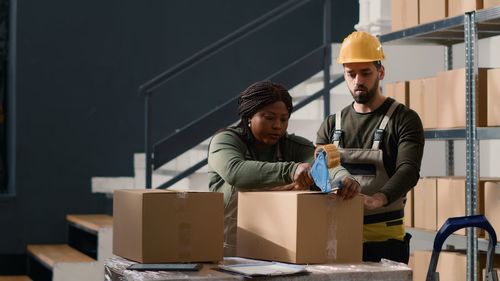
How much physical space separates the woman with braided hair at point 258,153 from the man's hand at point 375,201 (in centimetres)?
25

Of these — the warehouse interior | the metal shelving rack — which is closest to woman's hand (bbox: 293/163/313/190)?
the metal shelving rack

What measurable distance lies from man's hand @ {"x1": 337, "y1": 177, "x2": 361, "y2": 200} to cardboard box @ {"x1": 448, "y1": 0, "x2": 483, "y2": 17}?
180 centimetres

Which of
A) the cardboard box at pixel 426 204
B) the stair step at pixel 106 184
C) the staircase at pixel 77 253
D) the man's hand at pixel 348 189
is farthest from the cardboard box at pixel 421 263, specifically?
the stair step at pixel 106 184

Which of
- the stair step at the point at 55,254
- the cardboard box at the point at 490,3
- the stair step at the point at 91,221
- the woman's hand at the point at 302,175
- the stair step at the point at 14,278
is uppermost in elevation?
the cardboard box at the point at 490,3

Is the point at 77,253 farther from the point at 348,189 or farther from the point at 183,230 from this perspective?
the point at 348,189

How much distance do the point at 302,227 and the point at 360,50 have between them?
3.55ft

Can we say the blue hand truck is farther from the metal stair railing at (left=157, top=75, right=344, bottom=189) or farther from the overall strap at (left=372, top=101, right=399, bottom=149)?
the metal stair railing at (left=157, top=75, right=344, bottom=189)

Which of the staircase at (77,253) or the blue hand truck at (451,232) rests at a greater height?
the blue hand truck at (451,232)

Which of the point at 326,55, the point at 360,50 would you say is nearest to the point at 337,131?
the point at 360,50

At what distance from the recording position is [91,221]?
7004 millimetres

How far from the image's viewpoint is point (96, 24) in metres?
7.85

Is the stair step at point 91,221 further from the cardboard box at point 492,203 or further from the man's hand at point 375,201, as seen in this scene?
the man's hand at point 375,201

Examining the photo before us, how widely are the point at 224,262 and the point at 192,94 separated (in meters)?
5.34

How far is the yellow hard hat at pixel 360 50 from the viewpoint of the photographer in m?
3.67
